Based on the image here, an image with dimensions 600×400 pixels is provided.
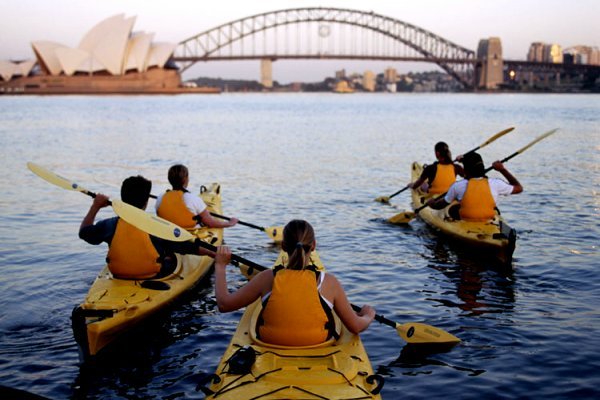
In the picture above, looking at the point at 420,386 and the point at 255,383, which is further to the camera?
the point at 420,386

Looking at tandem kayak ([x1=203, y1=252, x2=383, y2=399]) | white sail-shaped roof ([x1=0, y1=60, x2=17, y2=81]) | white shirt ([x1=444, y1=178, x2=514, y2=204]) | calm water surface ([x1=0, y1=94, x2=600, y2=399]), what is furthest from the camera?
white sail-shaped roof ([x1=0, y1=60, x2=17, y2=81])

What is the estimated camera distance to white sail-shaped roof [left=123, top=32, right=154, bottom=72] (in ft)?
307

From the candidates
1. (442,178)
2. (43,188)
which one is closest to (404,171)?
(442,178)

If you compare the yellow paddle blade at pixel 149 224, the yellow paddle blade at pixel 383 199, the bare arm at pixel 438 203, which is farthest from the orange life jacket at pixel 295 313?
the yellow paddle blade at pixel 383 199

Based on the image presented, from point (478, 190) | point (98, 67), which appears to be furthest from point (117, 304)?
point (98, 67)

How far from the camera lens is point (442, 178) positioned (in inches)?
437

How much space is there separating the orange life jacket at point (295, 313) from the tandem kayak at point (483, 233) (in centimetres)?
435

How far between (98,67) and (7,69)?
718 inches

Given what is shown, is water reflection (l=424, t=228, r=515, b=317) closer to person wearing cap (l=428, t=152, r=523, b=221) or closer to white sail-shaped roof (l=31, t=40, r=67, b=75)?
person wearing cap (l=428, t=152, r=523, b=221)

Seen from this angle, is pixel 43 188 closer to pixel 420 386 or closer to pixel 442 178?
pixel 442 178

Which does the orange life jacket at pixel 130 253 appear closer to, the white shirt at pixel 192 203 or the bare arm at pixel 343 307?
the white shirt at pixel 192 203

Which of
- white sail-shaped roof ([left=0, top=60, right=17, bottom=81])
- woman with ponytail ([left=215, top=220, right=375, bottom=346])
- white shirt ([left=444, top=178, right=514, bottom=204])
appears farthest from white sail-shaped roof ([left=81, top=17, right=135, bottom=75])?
woman with ponytail ([left=215, top=220, right=375, bottom=346])

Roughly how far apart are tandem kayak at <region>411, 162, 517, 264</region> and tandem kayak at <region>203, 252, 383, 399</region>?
4200mm

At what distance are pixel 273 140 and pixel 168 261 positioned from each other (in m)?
25.5
